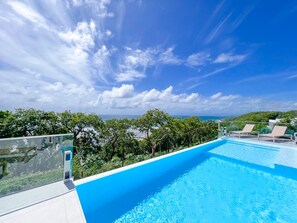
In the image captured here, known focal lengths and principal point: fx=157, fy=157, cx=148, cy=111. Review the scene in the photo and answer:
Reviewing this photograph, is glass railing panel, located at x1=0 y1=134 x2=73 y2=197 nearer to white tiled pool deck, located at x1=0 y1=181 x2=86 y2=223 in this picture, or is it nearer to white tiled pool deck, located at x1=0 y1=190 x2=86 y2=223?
white tiled pool deck, located at x1=0 y1=181 x2=86 y2=223

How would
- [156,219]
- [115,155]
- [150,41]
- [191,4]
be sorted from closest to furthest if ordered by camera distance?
1. [156,219]
2. [191,4]
3. [115,155]
4. [150,41]

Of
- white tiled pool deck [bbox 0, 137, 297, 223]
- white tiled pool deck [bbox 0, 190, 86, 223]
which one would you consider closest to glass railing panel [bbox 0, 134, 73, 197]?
white tiled pool deck [bbox 0, 137, 297, 223]

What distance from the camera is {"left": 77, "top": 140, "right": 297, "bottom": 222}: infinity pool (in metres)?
3.26

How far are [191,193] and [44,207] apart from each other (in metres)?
3.29

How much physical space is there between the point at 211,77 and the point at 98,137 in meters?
14.0

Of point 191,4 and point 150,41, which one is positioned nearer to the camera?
point 191,4

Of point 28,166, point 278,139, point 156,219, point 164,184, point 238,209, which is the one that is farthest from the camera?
point 278,139

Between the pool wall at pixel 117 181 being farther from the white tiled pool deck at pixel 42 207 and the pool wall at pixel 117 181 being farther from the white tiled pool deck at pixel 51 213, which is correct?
the white tiled pool deck at pixel 51 213

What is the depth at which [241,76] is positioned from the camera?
16969mm

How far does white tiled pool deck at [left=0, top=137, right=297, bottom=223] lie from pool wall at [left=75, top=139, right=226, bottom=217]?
54cm

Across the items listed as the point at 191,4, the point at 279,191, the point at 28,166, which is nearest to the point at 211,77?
the point at 191,4

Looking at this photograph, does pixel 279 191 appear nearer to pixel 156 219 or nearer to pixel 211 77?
pixel 156 219

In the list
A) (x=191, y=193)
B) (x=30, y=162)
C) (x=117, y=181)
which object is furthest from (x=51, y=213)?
(x=191, y=193)

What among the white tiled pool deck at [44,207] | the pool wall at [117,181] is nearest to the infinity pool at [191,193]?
the pool wall at [117,181]
